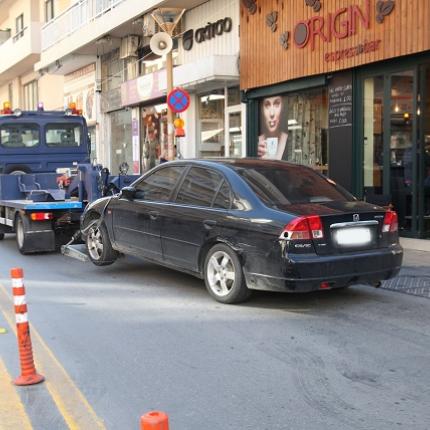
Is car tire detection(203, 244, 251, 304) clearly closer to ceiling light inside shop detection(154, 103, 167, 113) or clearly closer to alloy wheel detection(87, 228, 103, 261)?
alloy wheel detection(87, 228, 103, 261)

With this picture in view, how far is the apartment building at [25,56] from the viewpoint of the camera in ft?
92.9

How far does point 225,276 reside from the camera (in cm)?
667

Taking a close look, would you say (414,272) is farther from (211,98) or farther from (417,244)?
(211,98)

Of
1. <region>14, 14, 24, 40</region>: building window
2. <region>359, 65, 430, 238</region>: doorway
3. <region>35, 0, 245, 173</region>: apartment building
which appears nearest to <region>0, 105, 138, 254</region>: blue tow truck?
<region>35, 0, 245, 173</region>: apartment building

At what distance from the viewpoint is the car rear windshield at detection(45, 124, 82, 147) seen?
13.2 metres

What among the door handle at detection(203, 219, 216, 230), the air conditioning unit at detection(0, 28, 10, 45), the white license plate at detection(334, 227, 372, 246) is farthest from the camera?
the air conditioning unit at detection(0, 28, 10, 45)

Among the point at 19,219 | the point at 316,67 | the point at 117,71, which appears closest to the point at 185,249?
the point at 19,219

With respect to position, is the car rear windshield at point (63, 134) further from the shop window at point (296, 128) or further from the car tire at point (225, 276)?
the car tire at point (225, 276)

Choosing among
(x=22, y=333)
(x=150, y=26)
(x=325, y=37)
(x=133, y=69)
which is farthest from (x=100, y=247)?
(x=133, y=69)

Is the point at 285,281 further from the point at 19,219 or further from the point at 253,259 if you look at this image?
the point at 19,219

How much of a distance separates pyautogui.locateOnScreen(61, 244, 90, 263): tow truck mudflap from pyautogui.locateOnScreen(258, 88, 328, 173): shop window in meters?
5.93

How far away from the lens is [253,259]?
6266mm

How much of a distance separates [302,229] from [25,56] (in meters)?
25.7

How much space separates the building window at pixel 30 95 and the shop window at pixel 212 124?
16.6 m
